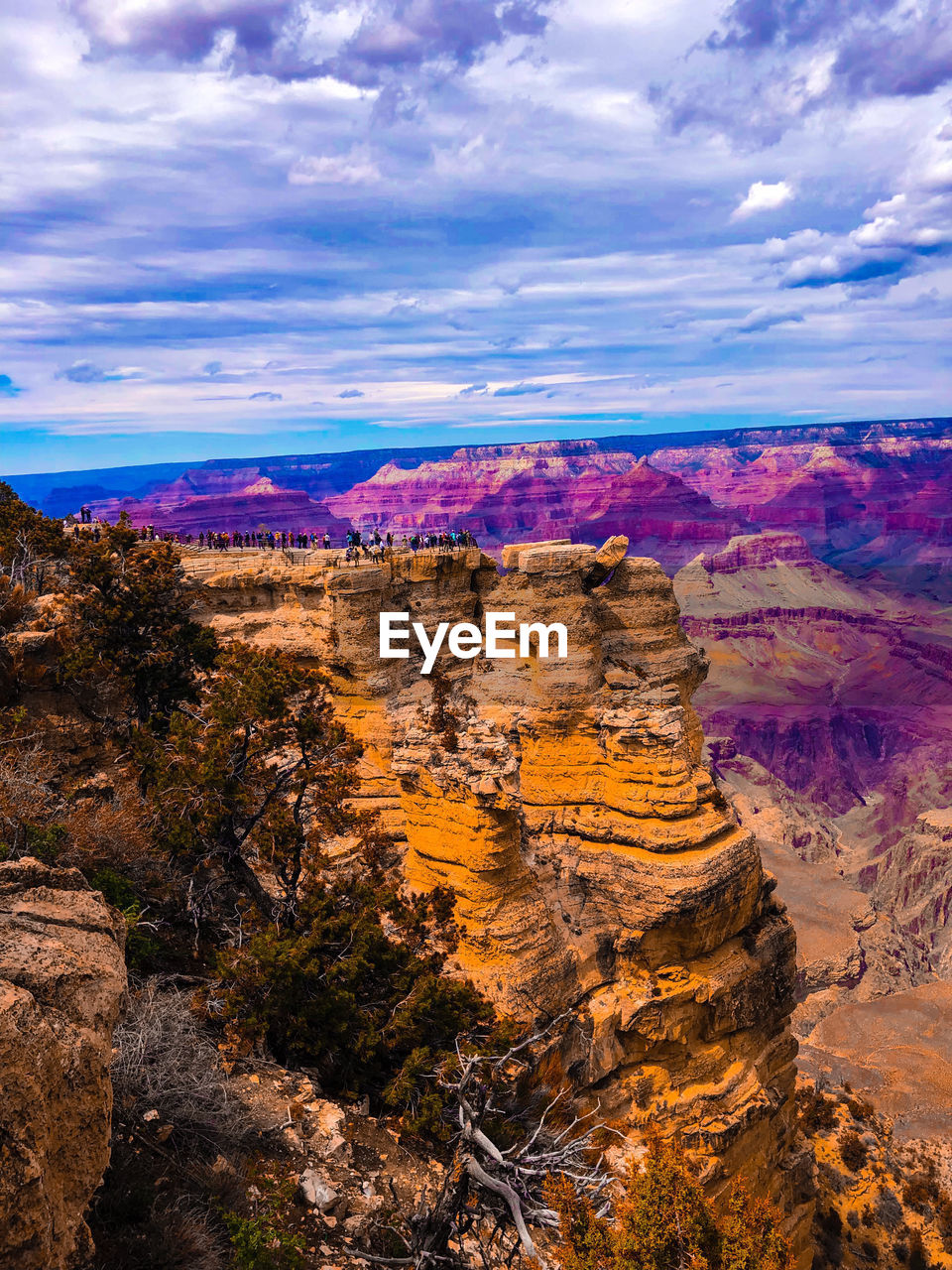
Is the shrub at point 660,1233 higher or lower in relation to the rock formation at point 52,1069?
lower

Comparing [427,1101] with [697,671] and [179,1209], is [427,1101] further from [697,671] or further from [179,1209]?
[697,671]

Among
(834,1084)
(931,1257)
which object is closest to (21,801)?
(931,1257)

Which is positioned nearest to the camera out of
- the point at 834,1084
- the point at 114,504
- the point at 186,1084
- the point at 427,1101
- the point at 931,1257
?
the point at 186,1084

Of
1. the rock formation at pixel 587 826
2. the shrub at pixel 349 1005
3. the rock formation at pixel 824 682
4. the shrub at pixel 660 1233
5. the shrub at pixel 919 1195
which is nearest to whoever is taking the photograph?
the shrub at pixel 660 1233

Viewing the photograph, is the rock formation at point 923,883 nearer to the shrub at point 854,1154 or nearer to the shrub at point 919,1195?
the shrub at point 854,1154

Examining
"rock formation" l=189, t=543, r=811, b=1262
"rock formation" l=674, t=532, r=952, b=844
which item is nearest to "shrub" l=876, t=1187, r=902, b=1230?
"rock formation" l=189, t=543, r=811, b=1262

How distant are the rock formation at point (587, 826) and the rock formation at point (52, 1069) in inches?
458

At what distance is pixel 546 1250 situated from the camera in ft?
40.7

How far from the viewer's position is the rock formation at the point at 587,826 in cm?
1838

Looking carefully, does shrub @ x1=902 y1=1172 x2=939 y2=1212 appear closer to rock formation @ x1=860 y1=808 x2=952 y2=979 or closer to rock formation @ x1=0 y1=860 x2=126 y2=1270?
rock formation @ x1=0 y1=860 x2=126 y2=1270

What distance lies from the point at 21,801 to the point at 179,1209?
968 centimetres

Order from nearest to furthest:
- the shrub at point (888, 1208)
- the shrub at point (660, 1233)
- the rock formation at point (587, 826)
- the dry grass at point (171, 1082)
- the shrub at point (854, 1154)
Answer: the shrub at point (660, 1233) < the dry grass at point (171, 1082) < the rock formation at point (587, 826) < the shrub at point (888, 1208) < the shrub at point (854, 1154)

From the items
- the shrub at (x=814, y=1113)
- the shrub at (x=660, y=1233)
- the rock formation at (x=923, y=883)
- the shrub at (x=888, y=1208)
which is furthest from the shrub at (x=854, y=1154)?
the rock formation at (x=923, y=883)

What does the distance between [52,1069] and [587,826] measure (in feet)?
62.4
